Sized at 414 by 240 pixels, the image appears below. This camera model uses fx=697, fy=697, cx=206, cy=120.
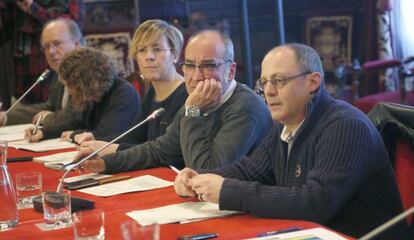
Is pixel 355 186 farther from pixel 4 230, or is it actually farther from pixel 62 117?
pixel 62 117

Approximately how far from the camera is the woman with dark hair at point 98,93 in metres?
3.36

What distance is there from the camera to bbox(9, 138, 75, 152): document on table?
320cm

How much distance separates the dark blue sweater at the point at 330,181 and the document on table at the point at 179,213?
59 mm

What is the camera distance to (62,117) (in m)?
3.79

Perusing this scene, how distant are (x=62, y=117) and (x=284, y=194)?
2.23 m

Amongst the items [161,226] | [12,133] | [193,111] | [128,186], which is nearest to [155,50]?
[193,111]

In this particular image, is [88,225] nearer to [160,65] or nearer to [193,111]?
[193,111]

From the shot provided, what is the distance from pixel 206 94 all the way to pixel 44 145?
1160 millimetres

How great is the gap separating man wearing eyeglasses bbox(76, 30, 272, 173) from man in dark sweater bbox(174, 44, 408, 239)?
279 mm

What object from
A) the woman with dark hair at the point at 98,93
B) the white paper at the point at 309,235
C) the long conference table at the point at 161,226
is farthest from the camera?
the woman with dark hair at the point at 98,93

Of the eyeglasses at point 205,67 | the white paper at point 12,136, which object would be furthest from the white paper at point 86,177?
Result: the white paper at point 12,136

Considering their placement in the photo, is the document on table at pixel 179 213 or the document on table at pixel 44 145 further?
the document on table at pixel 44 145

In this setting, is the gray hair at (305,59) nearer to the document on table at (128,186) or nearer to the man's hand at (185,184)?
the man's hand at (185,184)

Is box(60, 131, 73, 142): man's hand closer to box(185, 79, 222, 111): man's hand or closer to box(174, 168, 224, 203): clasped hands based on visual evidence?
box(185, 79, 222, 111): man's hand
